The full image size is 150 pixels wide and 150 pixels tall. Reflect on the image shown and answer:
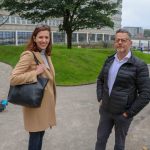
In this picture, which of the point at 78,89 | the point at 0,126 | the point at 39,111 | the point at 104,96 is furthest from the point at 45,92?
the point at 78,89

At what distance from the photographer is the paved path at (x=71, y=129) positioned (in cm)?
612

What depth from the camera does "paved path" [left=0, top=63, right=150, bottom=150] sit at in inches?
241

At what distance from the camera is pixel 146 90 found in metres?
4.28

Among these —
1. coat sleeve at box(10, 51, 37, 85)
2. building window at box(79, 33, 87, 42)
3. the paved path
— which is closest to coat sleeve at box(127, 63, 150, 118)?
coat sleeve at box(10, 51, 37, 85)

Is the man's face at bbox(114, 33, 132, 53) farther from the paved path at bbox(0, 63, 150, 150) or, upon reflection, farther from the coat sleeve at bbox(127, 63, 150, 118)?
the paved path at bbox(0, 63, 150, 150)

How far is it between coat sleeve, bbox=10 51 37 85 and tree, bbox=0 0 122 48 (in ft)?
64.8

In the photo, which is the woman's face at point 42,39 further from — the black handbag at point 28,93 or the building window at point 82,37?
the building window at point 82,37

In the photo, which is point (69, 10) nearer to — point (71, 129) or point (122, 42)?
point (71, 129)

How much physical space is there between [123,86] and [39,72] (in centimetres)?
122

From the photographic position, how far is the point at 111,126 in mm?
4793

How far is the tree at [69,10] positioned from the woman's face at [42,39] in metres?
19.5

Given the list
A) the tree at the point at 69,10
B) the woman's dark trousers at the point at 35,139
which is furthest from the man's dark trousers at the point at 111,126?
the tree at the point at 69,10

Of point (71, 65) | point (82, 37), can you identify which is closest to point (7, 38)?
point (82, 37)

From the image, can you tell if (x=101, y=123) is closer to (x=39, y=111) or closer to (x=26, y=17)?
(x=39, y=111)
